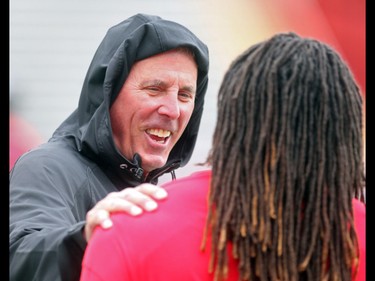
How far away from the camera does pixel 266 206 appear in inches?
61.4

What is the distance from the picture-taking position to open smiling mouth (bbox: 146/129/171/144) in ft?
10.5

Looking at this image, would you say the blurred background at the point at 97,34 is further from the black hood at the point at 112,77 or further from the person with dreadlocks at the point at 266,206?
the person with dreadlocks at the point at 266,206

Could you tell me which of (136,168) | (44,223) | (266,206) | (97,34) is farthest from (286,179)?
(97,34)

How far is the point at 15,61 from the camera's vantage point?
6.14m

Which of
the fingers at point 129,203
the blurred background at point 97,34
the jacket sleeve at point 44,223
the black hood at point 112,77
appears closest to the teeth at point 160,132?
the black hood at point 112,77

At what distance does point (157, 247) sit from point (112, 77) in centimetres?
152

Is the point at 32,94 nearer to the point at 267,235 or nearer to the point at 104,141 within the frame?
the point at 104,141

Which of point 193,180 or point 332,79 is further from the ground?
point 332,79

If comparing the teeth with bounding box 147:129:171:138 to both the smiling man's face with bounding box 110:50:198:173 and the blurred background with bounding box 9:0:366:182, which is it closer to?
the smiling man's face with bounding box 110:50:198:173

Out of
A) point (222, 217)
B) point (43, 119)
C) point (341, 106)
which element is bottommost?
point (43, 119)

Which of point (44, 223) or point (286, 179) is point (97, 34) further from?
point (286, 179)

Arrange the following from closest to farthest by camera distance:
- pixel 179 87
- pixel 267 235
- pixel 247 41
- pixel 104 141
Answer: pixel 267 235 < pixel 104 141 < pixel 179 87 < pixel 247 41

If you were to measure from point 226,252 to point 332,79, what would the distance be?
39 centimetres
